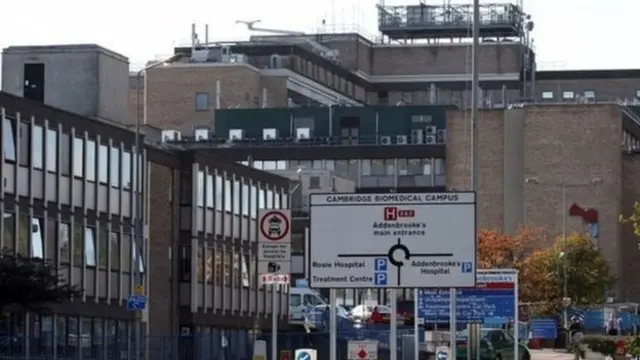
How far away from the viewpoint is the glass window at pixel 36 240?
6219cm

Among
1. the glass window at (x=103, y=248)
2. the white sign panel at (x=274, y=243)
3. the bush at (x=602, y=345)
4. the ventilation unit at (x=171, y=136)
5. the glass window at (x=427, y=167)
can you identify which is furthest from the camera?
the glass window at (x=427, y=167)

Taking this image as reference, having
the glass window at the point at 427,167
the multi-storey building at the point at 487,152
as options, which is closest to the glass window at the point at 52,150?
the multi-storey building at the point at 487,152

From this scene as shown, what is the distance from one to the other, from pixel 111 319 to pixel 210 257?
1097cm

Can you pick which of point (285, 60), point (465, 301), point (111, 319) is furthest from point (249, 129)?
point (465, 301)

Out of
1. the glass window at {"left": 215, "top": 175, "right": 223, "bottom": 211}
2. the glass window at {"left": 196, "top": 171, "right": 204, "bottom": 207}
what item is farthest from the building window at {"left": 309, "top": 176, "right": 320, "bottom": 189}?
the glass window at {"left": 196, "top": 171, "right": 204, "bottom": 207}

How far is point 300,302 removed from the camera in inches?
3750

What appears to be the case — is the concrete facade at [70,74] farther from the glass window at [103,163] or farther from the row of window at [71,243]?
the row of window at [71,243]

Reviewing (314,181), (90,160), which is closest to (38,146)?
(90,160)

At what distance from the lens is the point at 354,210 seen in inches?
1406

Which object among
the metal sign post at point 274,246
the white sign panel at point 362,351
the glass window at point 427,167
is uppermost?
the glass window at point 427,167

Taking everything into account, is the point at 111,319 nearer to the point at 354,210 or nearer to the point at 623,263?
the point at 354,210

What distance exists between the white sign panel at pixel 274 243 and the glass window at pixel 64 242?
27.5 m

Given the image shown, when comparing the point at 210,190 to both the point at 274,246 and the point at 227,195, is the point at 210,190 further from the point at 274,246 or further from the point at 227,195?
the point at 274,246

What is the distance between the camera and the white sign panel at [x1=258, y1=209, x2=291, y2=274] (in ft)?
123
